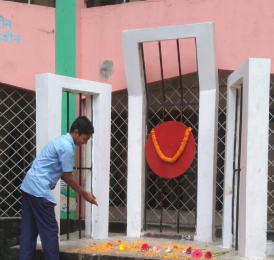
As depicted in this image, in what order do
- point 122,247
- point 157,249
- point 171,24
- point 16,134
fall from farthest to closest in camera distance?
point 16,134 < point 171,24 < point 122,247 < point 157,249

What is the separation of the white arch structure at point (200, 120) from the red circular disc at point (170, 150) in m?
0.12

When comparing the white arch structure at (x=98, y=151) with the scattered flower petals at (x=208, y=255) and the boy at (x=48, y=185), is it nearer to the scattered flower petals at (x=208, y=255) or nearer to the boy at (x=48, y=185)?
the boy at (x=48, y=185)

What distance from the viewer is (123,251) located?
14.8 feet

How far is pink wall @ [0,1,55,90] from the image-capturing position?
6.16 metres

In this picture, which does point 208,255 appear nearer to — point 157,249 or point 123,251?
point 157,249

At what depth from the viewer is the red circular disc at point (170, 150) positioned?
17.0 ft

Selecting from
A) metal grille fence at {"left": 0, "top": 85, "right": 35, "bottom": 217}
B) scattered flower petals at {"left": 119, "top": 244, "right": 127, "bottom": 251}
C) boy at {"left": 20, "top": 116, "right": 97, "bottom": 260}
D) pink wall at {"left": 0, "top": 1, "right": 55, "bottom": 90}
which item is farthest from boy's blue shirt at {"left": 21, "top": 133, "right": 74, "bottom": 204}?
metal grille fence at {"left": 0, "top": 85, "right": 35, "bottom": 217}

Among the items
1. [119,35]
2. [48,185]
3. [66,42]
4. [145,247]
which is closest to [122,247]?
[145,247]

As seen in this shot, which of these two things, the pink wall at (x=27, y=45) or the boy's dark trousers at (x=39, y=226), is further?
the pink wall at (x=27, y=45)

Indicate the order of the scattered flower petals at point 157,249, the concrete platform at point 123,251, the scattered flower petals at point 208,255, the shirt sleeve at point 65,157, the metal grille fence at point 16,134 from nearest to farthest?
1. the shirt sleeve at point 65,157
2. the scattered flower petals at point 208,255
3. the concrete platform at point 123,251
4. the scattered flower petals at point 157,249
5. the metal grille fence at point 16,134

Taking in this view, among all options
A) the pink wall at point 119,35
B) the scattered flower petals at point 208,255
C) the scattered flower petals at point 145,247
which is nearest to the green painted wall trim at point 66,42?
the pink wall at point 119,35

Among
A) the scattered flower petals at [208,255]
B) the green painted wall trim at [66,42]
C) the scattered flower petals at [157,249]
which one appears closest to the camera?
the scattered flower petals at [208,255]

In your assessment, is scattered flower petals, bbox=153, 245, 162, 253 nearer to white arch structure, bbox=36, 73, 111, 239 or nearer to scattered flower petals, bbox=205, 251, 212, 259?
scattered flower petals, bbox=205, 251, 212, 259

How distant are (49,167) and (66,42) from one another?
2.55 meters
